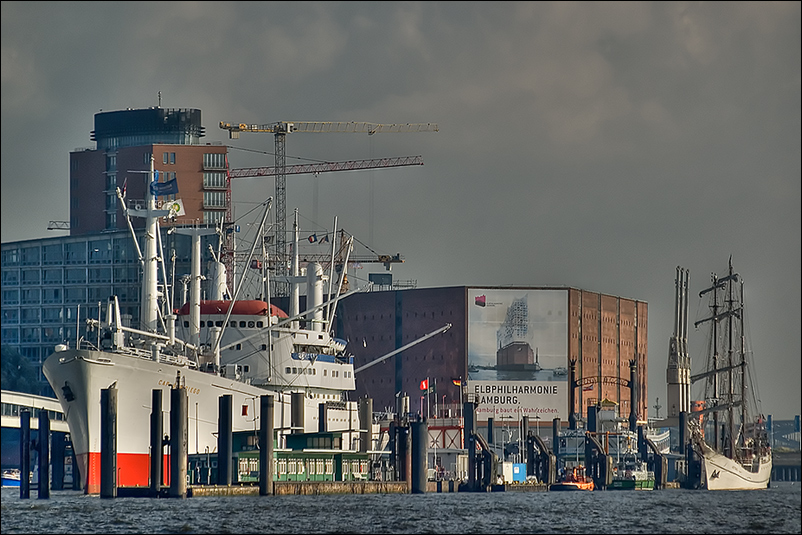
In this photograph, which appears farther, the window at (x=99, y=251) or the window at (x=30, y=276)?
the window at (x=30, y=276)

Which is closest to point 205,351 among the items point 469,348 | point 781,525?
point 781,525

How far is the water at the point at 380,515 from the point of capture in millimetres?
70875

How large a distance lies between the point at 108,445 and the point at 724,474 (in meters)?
77.3

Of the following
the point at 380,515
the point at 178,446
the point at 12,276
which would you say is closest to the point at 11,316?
the point at 12,276

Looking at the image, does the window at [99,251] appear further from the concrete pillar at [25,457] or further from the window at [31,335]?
the concrete pillar at [25,457]

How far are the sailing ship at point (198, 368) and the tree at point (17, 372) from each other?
47.5 meters

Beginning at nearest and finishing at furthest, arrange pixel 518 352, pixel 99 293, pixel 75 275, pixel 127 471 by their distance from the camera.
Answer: pixel 127 471, pixel 518 352, pixel 99 293, pixel 75 275

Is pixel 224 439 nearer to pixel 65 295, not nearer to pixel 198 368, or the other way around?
pixel 198 368

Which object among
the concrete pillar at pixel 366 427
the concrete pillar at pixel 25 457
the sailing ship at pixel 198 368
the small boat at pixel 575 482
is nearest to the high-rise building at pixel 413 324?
the small boat at pixel 575 482

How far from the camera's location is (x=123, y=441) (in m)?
95.6

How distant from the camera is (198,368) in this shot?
108m

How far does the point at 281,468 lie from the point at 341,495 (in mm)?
4126

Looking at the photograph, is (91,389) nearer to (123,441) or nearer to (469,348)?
(123,441)

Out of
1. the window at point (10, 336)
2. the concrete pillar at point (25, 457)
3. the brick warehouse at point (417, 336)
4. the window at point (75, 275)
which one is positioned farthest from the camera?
the window at point (10, 336)
